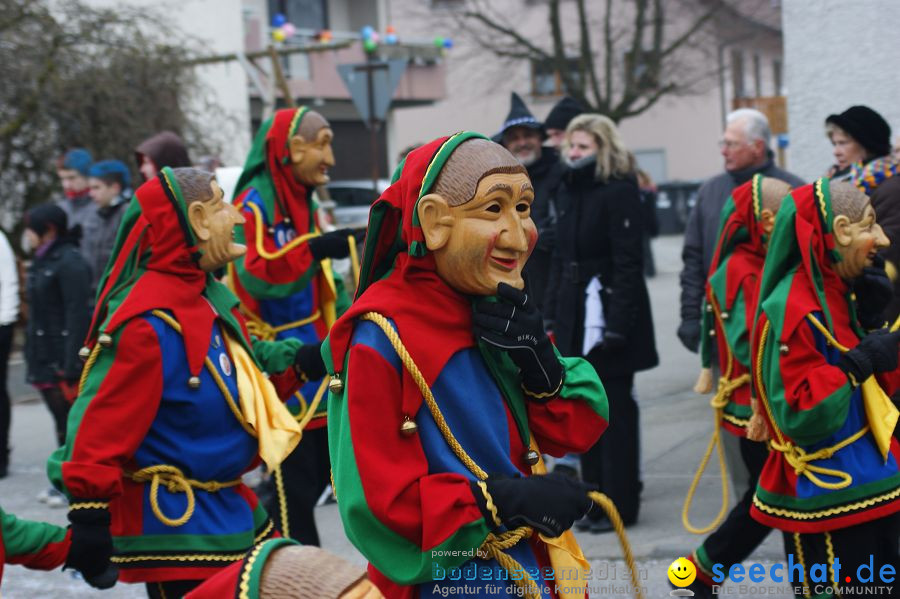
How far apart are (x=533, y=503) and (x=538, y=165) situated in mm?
4460

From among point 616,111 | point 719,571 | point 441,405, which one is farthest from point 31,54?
point 616,111

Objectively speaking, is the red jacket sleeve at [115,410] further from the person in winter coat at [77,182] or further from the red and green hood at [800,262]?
the person in winter coat at [77,182]

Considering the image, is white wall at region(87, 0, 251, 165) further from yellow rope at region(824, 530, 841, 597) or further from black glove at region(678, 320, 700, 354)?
yellow rope at region(824, 530, 841, 597)

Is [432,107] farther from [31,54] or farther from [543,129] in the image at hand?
[543,129]

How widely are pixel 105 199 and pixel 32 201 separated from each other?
6.74 metres

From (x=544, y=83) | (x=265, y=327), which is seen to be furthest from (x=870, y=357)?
(x=544, y=83)

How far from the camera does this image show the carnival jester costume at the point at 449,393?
2.62 meters

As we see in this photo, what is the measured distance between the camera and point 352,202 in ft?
74.5

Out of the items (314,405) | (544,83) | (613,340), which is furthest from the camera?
(544,83)

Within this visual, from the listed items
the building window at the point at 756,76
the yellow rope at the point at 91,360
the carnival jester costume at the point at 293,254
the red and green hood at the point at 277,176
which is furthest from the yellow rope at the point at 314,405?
the building window at the point at 756,76

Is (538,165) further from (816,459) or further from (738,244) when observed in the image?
(816,459)

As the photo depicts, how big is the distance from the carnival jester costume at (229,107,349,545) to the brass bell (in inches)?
109

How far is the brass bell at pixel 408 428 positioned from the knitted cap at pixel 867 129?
400 centimetres

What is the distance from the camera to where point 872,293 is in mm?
4312
